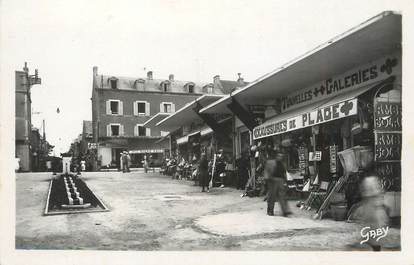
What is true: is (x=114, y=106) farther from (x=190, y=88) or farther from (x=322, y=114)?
(x=322, y=114)

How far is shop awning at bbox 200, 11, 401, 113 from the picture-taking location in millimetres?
6129

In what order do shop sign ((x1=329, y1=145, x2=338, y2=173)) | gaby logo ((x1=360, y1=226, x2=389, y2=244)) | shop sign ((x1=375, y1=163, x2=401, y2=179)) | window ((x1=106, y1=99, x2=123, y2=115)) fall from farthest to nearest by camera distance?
window ((x1=106, y1=99, x2=123, y2=115)) < shop sign ((x1=329, y1=145, x2=338, y2=173)) < shop sign ((x1=375, y1=163, x2=401, y2=179)) < gaby logo ((x1=360, y1=226, x2=389, y2=244))

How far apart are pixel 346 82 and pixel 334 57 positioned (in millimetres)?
1161

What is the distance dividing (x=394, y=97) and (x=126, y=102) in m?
27.3

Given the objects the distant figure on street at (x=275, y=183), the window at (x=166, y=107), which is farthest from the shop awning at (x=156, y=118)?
the distant figure on street at (x=275, y=183)

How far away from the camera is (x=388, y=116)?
251 inches

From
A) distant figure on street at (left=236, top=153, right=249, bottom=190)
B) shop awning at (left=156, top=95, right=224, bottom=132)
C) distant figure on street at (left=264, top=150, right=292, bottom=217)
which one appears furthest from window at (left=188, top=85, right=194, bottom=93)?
distant figure on street at (left=264, top=150, right=292, bottom=217)

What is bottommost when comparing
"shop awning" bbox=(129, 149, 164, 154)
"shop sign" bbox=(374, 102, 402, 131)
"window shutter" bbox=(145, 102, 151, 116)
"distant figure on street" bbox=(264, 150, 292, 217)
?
"shop awning" bbox=(129, 149, 164, 154)

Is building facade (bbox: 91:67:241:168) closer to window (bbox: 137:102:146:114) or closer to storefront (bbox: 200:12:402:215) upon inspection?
window (bbox: 137:102:146:114)

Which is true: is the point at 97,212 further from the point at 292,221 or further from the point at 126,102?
the point at 126,102

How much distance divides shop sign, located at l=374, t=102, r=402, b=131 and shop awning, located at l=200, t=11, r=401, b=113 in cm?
110
